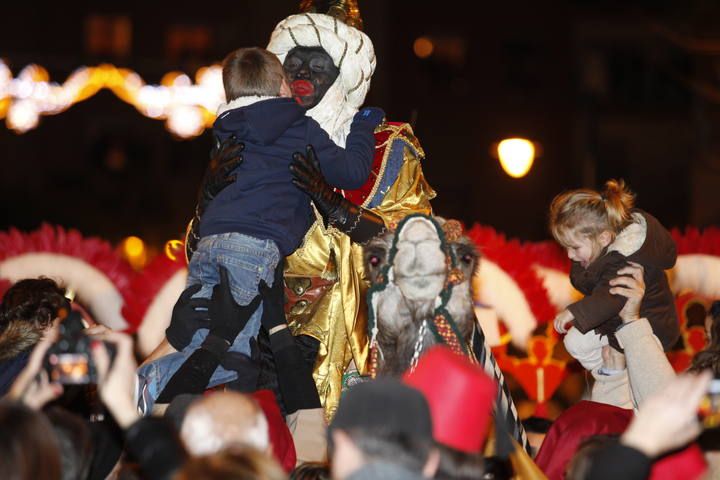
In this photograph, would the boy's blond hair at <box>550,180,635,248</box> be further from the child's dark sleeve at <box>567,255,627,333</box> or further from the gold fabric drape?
the gold fabric drape

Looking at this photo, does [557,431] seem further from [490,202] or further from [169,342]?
[490,202]

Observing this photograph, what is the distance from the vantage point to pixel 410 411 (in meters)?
3.48

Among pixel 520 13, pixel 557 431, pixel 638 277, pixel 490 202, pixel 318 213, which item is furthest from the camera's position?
pixel 520 13

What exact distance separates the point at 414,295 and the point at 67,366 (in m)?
1.23

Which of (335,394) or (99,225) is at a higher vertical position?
(335,394)

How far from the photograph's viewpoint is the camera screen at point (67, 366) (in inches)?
167

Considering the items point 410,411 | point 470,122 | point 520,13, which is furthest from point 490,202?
point 410,411

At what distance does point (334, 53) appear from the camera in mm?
5961

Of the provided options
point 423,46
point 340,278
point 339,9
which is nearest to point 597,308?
point 340,278

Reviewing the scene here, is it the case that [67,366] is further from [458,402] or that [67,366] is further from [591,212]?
[591,212]

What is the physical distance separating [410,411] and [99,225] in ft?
93.9

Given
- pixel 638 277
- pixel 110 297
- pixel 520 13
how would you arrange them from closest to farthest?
pixel 638 277 < pixel 110 297 < pixel 520 13

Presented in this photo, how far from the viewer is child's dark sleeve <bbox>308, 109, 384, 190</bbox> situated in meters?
5.48

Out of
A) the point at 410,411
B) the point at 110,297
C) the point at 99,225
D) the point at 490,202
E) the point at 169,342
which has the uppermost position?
the point at 410,411
